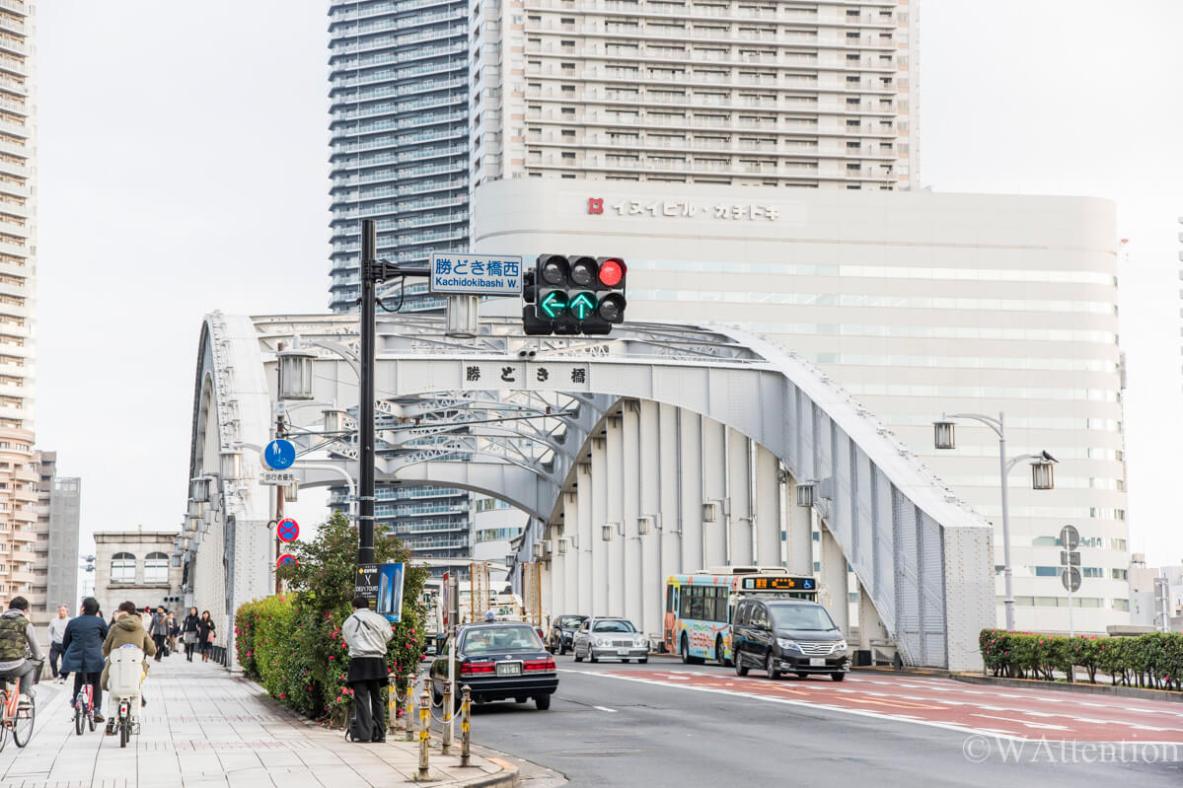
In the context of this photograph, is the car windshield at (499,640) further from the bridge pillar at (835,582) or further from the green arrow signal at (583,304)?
the bridge pillar at (835,582)

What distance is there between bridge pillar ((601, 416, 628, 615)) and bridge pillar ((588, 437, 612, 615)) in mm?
757

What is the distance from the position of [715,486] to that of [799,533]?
6.29 m

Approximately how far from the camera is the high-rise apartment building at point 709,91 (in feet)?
452

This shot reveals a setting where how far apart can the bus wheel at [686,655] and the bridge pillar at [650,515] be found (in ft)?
38.9

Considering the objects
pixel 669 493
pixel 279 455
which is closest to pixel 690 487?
pixel 669 493

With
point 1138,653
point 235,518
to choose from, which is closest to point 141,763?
point 1138,653

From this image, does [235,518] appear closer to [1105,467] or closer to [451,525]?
[1105,467]

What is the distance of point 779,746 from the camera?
1817 cm

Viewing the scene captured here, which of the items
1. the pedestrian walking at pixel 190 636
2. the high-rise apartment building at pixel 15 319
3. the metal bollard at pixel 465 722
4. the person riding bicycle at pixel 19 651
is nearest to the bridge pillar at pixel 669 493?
the pedestrian walking at pixel 190 636

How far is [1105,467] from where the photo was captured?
12425 centimetres

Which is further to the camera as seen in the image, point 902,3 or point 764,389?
point 902,3

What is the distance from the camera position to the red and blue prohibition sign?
110ft

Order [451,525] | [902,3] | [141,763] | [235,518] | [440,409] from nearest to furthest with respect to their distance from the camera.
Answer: [141,763] < [235,518] < [440,409] < [902,3] < [451,525]

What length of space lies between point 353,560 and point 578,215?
10170cm
